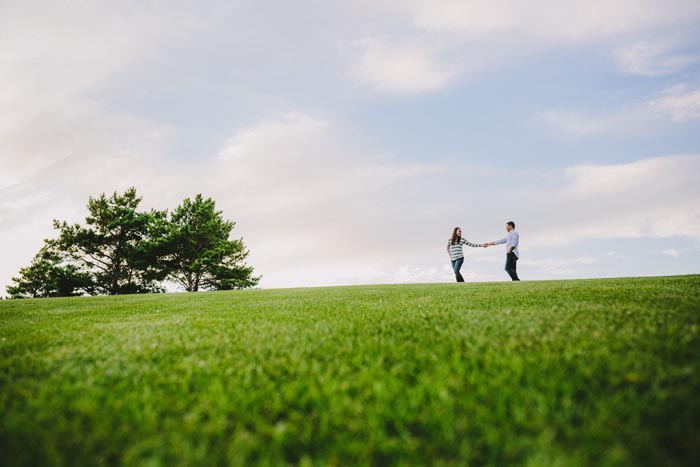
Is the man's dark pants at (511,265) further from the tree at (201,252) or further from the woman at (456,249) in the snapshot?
the tree at (201,252)

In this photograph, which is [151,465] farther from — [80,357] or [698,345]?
[698,345]

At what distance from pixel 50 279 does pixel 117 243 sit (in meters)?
7.29

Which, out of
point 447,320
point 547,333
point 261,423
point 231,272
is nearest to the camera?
point 261,423

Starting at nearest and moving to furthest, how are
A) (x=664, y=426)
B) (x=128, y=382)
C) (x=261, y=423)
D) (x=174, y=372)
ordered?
(x=664, y=426) → (x=261, y=423) → (x=128, y=382) → (x=174, y=372)

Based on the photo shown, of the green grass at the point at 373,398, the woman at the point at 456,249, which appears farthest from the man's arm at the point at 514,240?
the green grass at the point at 373,398

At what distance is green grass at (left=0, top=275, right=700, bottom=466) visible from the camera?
2104 millimetres

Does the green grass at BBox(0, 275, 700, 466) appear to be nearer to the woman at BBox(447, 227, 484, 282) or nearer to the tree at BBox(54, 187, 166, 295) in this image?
the woman at BBox(447, 227, 484, 282)

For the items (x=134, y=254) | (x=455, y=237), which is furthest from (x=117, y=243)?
(x=455, y=237)

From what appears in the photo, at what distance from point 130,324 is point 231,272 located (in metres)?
39.7

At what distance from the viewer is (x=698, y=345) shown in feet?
11.6

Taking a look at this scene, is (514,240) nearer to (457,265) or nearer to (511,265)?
(511,265)

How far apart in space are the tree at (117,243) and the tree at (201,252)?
77.4 inches

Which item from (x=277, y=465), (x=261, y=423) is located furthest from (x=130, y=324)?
(x=277, y=465)

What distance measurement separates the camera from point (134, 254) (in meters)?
41.7
